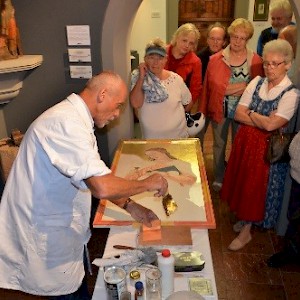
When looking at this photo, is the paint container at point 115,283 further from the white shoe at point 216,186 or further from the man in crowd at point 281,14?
the man in crowd at point 281,14

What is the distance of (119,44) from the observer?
8.29 ft

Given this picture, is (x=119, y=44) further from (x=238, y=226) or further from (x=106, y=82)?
(x=238, y=226)

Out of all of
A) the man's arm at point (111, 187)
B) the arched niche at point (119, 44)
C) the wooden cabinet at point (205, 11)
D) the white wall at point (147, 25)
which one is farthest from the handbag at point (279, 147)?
the wooden cabinet at point (205, 11)

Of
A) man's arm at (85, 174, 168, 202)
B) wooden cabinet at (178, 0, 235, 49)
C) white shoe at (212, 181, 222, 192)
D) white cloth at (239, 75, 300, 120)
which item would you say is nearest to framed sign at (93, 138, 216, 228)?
man's arm at (85, 174, 168, 202)

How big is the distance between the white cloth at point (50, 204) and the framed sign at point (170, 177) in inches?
7.5

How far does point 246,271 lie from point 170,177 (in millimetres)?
1002

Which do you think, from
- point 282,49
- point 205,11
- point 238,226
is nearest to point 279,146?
point 282,49

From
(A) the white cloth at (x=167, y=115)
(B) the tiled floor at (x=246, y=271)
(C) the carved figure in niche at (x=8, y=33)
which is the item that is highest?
(C) the carved figure in niche at (x=8, y=33)

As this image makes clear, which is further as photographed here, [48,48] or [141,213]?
[48,48]

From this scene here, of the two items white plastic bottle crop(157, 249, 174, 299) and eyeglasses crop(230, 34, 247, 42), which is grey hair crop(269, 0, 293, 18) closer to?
eyeglasses crop(230, 34, 247, 42)

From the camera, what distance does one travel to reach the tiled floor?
235cm

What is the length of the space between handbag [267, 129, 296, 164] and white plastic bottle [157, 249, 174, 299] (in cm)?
130

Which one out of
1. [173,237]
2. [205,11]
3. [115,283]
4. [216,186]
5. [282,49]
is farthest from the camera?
[205,11]

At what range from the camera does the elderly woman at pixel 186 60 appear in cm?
314
